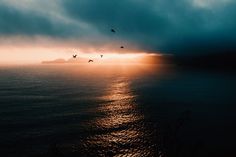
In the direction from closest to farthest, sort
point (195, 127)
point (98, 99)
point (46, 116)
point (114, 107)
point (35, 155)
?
point (35, 155) < point (195, 127) < point (46, 116) < point (114, 107) < point (98, 99)

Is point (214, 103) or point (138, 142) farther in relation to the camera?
point (214, 103)

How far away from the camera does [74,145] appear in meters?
105

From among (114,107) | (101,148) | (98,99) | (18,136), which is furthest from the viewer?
(98,99)

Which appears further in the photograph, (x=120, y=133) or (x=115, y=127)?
(x=115, y=127)

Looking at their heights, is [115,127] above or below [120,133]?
above

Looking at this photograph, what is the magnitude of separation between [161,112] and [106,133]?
4465 centimetres

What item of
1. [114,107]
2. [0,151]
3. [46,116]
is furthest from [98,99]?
[0,151]

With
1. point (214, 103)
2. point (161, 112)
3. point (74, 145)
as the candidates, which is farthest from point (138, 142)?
point (214, 103)

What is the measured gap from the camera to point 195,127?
12506cm

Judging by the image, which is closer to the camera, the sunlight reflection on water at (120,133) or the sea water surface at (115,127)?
the sea water surface at (115,127)

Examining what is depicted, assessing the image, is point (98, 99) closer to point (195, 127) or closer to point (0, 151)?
point (195, 127)

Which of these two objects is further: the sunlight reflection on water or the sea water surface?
the sunlight reflection on water

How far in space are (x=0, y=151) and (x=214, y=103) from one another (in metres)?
131

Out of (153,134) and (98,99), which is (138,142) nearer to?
(153,134)
